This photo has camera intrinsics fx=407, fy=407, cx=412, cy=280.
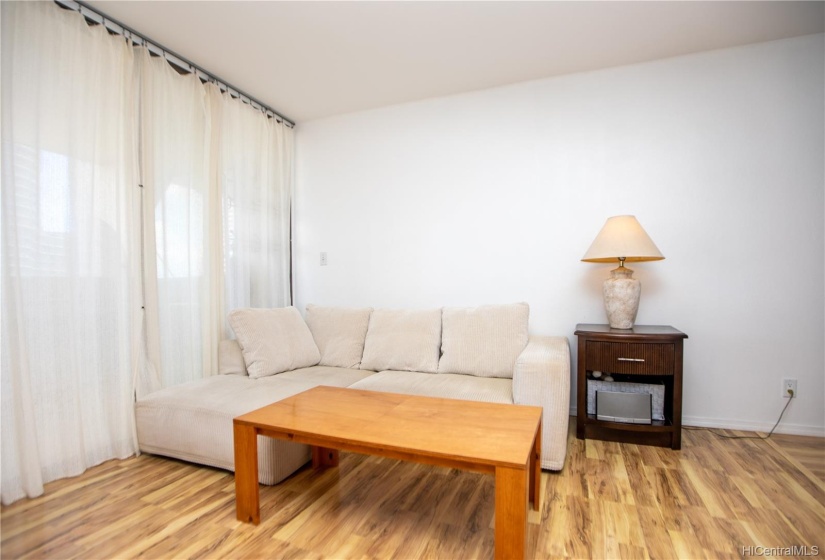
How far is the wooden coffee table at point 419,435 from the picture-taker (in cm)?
116

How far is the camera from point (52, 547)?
142cm

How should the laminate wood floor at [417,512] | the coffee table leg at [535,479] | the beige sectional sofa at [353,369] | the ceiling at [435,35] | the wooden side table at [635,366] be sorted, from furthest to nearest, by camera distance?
the wooden side table at [635,366], the ceiling at [435,35], the beige sectional sofa at [353,369], the coffee table leg at [535,479], the laminate wood floor at [417,512]

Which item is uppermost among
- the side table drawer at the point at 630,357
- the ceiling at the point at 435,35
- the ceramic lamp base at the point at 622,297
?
the ceiling at the point at 435,35

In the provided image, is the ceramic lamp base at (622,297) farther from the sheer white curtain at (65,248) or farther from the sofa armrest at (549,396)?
the sheer white curtain at (65,248)

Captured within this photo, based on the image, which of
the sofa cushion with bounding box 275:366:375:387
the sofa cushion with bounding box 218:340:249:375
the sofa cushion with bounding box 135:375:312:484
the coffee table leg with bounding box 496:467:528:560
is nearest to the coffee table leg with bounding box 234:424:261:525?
the sofa cushion with bounding box 135:375:312:484

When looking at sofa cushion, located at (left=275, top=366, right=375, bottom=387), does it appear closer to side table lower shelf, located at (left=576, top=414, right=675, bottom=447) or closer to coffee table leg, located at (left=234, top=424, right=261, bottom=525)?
coffee table leg, located at (left=234, top=424, right=261, bottom=525)

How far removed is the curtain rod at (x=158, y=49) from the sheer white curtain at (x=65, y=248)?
6 centimetres

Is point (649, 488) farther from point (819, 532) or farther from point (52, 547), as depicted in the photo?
point (52, 547)

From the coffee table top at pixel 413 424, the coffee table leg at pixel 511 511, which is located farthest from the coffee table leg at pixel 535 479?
the coffee table leg at pixel 511 511

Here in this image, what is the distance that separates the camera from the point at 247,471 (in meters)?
1.54

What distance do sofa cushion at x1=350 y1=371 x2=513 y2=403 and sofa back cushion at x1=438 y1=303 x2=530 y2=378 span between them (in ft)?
0.23

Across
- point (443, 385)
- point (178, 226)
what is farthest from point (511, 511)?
point (178, 226)

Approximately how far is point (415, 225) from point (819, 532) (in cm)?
263

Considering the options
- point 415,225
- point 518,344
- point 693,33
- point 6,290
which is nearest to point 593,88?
point 693,33
